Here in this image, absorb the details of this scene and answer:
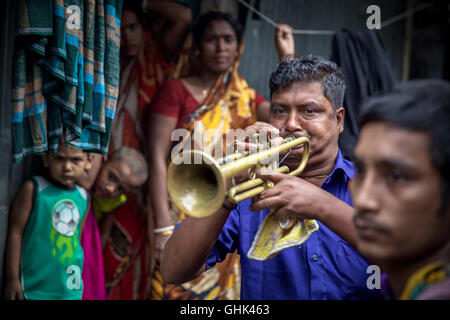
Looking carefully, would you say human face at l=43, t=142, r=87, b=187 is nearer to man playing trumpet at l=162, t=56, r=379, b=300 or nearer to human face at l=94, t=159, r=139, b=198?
human face at l=94, t=159, r=139, b=198

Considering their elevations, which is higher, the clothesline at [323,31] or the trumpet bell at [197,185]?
the clothesline at [323,31]

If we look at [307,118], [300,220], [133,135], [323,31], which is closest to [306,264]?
[300,220]

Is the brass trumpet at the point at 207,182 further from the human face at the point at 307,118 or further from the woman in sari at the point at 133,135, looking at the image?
the woman in sari at the point at 133,135

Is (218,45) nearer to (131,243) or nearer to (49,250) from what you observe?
(131,243)

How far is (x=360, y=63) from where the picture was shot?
356 cm

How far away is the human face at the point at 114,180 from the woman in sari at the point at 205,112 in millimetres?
231

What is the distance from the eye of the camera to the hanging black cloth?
11.4 feet

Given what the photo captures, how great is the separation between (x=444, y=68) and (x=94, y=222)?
13.2ft

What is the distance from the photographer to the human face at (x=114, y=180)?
9.50ft

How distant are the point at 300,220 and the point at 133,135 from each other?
196 centimetres

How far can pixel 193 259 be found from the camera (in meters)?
1.69

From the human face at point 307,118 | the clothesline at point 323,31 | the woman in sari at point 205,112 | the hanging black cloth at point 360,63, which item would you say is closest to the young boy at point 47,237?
the woman in sari at point 205,112
